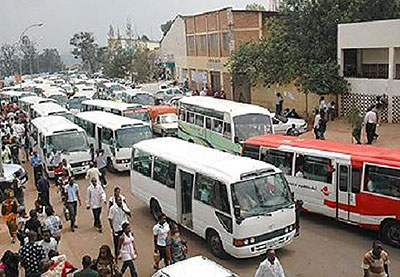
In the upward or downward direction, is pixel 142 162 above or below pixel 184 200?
above

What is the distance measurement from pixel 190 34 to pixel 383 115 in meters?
31.0

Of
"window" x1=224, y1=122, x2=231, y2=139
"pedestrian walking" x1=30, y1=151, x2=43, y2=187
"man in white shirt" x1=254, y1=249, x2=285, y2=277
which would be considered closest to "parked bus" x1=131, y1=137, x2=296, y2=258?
"man in white shirt" x1=254, y1=249, x2=285, y2=277

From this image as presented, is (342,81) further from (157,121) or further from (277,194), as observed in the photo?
(277,194)

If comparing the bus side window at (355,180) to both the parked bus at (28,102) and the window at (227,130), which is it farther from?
the parked bus at (28,102)

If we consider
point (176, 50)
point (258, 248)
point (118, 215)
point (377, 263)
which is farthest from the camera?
point (176, 50)

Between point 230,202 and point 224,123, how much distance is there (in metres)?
10.3

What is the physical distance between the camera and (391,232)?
42.8 feet

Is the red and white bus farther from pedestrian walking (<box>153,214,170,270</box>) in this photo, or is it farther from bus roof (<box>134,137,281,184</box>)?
pedestrian walking (<box>153,214,170,270</box>)

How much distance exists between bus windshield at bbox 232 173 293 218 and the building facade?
28.9 meters

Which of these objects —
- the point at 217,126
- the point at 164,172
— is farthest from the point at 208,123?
the point at 164,172

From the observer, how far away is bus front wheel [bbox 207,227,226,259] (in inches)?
501

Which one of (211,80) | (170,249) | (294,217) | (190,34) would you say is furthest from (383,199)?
(190,34)

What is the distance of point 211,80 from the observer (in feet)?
168

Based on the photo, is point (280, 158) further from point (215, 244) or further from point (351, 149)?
point (215, 244)
